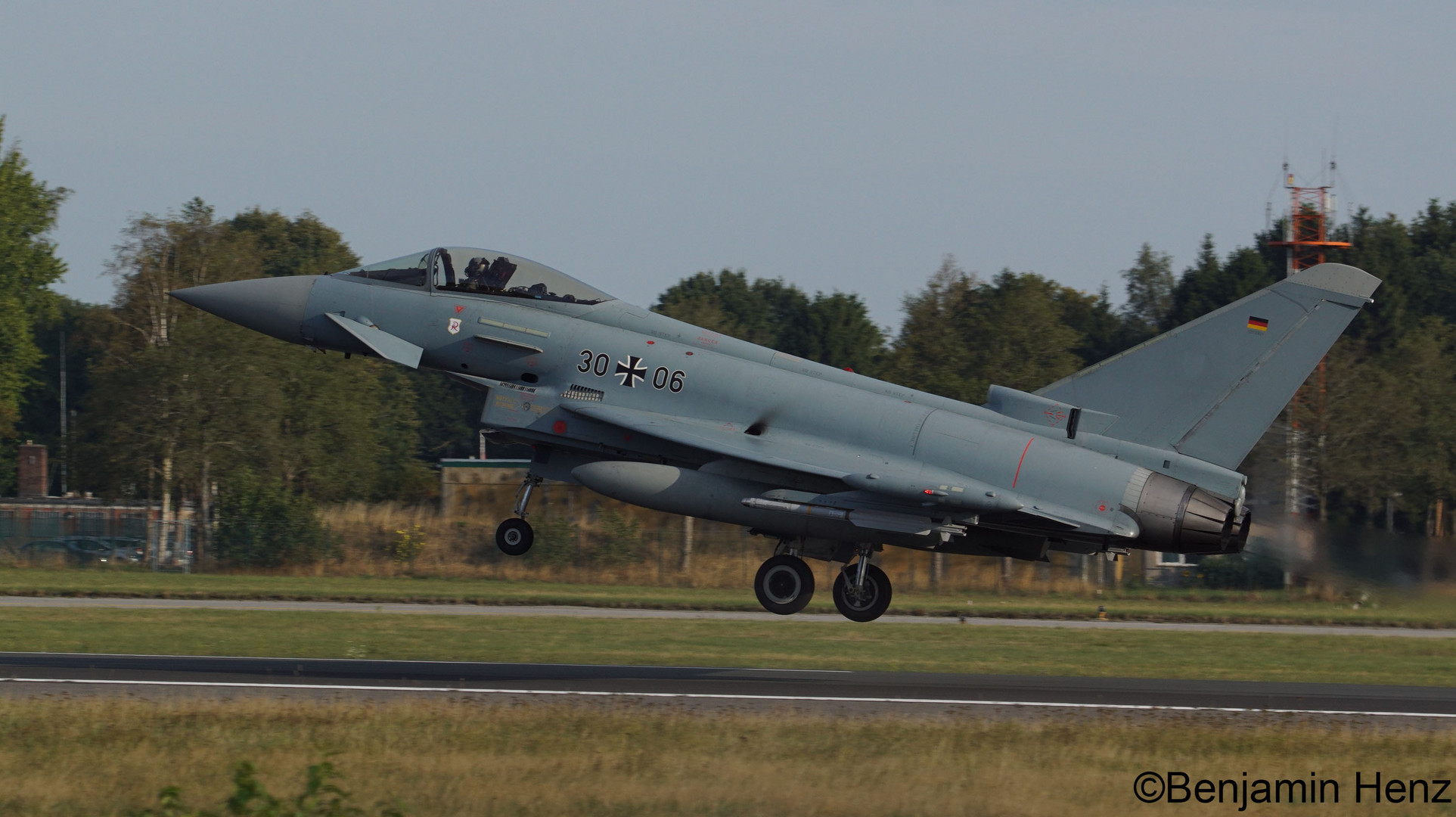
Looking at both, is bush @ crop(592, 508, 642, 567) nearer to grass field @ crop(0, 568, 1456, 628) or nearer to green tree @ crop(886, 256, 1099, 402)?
grass field @ crop(0, 568, 1456, 628)

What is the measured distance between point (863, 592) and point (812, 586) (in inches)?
29.2

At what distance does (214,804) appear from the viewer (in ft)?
44.1

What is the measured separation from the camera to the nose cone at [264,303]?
2128 cm

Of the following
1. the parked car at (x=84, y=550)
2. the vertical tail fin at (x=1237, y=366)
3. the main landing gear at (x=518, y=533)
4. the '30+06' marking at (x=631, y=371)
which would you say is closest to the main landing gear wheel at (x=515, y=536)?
the main landing gear at (x=518, y=533)

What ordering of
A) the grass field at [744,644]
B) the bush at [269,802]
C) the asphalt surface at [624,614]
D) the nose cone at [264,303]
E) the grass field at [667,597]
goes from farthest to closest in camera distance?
the grass field at [667,597] < the asphalt surface at [624,614] < the grass field at [744,644] < the nose cone at [264,303] < the bush at [269,802]

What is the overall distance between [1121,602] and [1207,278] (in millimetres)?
35586

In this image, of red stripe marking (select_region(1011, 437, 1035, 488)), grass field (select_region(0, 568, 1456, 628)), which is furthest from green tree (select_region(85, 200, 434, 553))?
red stripe marking (select_region(1011, 437, 1035, 488))

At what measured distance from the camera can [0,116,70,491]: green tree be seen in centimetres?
6950

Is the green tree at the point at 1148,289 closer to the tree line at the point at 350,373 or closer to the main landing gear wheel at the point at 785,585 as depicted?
the tree line at the point at 350,373

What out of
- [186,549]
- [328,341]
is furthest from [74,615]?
[186,549]

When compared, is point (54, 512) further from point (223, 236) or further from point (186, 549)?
point (223, 236)

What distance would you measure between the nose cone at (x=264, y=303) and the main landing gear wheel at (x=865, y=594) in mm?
8752

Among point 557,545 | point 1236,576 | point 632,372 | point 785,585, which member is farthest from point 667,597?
point 632,372

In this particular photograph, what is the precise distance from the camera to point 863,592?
21.1 meters
